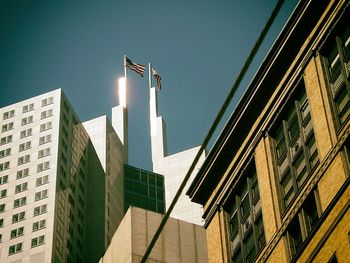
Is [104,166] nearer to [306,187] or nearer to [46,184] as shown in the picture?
[46,184]

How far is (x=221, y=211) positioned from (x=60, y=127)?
118202mm

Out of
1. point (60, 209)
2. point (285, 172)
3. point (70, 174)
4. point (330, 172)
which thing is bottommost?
point (330, 172)

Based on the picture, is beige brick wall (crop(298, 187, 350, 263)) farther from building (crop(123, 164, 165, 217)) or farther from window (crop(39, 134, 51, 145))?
building (crop(123, 164, 165, 217))

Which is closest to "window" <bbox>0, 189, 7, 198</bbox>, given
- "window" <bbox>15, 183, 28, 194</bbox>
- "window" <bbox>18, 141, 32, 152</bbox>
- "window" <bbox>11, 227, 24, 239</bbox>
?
"window" <bbox>15, 183, 28, 194</bbox>

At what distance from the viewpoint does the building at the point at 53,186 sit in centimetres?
14675

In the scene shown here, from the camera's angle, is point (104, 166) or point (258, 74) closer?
point (258, 74)

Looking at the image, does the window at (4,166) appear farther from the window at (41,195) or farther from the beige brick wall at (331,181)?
the beige brick wall at (331,181)

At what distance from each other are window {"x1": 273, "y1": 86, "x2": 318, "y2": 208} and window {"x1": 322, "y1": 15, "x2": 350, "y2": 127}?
2.12m

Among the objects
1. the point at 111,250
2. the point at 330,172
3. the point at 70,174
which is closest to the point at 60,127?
the point at 70,174

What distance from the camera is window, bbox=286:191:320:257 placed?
120 feet

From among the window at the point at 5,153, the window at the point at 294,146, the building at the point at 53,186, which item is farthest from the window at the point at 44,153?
the window at the point at 294,146

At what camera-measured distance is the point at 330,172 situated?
1410 inches

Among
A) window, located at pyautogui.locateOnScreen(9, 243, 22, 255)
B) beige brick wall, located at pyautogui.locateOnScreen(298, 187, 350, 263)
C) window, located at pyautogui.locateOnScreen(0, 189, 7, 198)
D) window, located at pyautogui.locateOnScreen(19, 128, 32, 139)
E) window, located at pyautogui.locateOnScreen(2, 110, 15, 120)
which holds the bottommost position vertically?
beige brick wall, located at pyautogui.locateOnScreen(298, 187, 350, 263)

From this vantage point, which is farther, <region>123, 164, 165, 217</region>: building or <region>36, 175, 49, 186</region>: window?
<region>123, 164, 165, 217</region>: building
